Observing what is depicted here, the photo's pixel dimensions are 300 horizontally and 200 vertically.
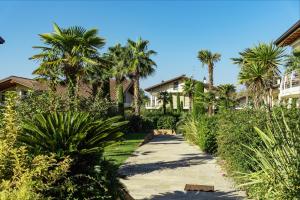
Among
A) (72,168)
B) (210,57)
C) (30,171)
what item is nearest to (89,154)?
(72,168)

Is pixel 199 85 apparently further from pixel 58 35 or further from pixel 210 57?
pixel 58 35

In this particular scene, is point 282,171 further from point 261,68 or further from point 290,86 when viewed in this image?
point 290,86

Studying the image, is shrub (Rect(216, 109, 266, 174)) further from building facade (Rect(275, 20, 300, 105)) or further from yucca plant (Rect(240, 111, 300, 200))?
building facade (Rect(275, 20, 300, 105))

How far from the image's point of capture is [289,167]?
5.80 meters

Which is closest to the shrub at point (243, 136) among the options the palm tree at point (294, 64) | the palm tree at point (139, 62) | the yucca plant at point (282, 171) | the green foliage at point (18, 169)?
the yucca plant at point (282, 171)

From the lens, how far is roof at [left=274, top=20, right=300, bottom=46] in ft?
78.3

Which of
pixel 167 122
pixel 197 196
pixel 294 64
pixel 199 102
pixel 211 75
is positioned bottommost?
pixel 197 196

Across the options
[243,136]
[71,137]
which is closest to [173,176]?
[243,136]

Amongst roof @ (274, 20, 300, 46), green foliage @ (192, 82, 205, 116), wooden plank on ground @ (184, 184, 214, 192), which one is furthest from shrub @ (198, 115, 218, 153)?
green foliage @ (192, 82, 205, 116)

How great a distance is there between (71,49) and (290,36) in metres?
16.1

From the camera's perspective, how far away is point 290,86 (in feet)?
83.8

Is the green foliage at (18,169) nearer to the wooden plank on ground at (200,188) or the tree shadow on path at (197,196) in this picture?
the tree shadow on path at (197,196)

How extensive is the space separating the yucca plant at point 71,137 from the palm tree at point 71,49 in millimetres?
13038

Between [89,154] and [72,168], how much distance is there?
0.32m
